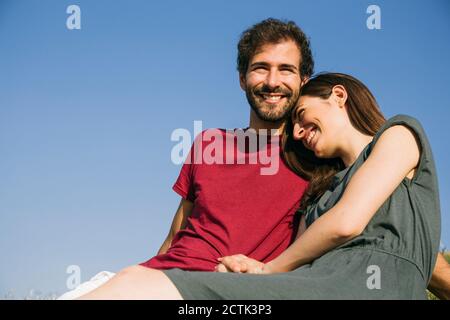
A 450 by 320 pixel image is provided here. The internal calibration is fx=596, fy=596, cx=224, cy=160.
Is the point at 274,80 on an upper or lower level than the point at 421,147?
upper

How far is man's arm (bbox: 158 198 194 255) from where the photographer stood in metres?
5.00

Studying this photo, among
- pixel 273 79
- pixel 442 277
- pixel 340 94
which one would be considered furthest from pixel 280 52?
pixel 442 277

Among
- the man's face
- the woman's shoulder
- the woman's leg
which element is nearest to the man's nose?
the man's face

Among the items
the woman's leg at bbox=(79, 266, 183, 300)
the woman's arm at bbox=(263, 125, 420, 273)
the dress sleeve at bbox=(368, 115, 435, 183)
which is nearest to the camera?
the woman's leg at bbox=(79, 266, 183, 300)

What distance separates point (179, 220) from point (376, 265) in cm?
214

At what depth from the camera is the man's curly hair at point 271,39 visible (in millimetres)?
5039

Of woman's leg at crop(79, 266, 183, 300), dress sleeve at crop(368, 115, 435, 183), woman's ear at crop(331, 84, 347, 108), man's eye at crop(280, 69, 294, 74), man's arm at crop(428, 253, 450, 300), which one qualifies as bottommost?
man's arm at crop(428, 253, 450, 300)

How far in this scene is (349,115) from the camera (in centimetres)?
432

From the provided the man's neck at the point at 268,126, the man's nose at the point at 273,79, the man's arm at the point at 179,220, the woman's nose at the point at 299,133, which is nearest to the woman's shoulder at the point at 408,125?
the woman's nose at the point at 299,133

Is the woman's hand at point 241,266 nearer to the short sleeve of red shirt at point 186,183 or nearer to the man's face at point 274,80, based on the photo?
the short sleeve of red shirt at point 186,183

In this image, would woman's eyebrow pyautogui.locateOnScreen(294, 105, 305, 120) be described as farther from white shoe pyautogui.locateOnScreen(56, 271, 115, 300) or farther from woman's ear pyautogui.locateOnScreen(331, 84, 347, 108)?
white shoe pyautogui.locateOnScreen(56, 271, 115, 300)

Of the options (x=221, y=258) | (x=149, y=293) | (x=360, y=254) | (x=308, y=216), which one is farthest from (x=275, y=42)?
(x=149, y=293)

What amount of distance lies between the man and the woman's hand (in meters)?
0.32

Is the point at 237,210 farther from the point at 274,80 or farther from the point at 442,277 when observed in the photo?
the point at 442,277
